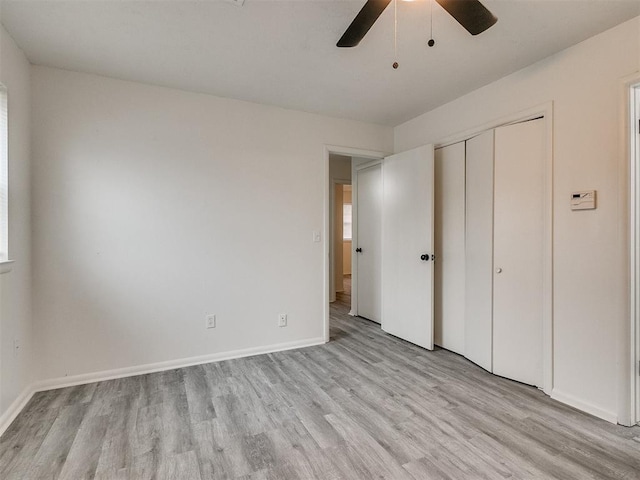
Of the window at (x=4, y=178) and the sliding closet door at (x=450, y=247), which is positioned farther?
the sliding closet door at (x=450, y=247)

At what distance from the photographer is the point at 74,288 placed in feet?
8.20

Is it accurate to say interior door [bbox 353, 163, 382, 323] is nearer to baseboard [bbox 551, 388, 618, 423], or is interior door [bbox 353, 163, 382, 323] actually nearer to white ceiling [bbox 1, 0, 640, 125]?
white ceiling [bbox 1, 0, 640, 125]

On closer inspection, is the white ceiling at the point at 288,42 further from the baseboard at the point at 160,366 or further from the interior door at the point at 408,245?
the baseboard at the point at 160,366

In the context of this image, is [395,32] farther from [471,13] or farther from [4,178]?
[4,178]

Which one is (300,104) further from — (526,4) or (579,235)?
(579,235)

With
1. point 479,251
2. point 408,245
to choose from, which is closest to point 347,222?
point 408,245

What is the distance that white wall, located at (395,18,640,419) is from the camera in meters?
1.94

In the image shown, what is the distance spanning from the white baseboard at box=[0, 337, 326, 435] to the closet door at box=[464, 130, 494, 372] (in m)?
1.58

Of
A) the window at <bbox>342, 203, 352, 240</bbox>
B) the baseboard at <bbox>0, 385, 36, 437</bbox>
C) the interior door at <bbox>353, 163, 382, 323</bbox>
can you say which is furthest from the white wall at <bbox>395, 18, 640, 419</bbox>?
the window at <bbox>342, 203, 352, 240</bbox>

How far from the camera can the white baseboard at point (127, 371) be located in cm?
210

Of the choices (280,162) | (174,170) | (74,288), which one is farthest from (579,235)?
(74,288)

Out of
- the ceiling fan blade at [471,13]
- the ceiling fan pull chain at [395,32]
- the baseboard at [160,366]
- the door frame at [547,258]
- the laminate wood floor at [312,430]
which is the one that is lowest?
the laminate wood floor at [312,430]

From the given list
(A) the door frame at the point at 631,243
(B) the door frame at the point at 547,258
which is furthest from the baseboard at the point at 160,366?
(A) the door frame at the point at 631,243

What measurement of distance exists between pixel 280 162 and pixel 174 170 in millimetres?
1017
